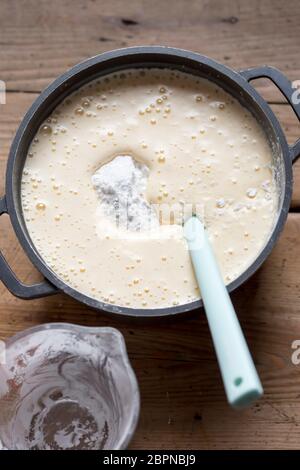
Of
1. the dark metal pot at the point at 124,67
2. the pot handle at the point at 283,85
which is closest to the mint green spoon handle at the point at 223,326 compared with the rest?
the dark metal pot at the point at 124,67

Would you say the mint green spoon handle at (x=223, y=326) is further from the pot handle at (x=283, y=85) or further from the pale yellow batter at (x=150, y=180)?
the pot handle at (x=283, y=85)

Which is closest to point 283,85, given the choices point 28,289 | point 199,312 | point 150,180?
point 150,180

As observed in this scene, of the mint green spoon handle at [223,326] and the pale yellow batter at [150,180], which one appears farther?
the pale yellow batter at [150,180]

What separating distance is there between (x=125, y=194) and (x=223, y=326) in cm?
23

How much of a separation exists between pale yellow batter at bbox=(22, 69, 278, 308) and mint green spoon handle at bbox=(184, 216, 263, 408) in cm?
3

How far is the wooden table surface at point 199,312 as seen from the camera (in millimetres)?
1094

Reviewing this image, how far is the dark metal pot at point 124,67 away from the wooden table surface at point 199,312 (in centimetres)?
10

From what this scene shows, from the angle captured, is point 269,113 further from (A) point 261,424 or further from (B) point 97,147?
(A) point 261,424

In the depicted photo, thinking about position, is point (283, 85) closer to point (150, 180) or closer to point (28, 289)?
point (150, 180)

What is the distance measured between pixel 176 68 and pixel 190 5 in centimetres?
16

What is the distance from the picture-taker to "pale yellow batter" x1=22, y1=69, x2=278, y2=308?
1038 millimetres

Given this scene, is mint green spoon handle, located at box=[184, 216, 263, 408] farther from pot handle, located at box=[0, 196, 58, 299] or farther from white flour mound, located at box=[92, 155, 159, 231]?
pot handle, located at box=[0, 196, 58, 299]
